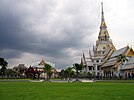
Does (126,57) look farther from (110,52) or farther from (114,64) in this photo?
(110,52)

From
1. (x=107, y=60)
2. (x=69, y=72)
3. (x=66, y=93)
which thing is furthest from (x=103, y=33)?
(x=66, y=93)

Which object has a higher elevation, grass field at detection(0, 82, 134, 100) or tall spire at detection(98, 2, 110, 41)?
tall spire at detection(98, 2, 110, 41)

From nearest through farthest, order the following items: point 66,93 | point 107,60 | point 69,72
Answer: point 66,93 → point 107,60 → point 69,72

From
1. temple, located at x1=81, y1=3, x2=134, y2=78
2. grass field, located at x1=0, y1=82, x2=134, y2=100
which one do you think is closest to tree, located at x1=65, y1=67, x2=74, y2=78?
temple, located at x1=81, y1=3, x2=134, y2=78

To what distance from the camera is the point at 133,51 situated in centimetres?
10581

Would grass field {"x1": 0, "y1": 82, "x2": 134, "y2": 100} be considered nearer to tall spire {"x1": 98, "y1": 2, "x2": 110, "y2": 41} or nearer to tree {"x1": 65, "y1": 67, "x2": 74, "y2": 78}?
tall spire {"x1": 98, "y1": 2, "x2": 110, "y2": 41}

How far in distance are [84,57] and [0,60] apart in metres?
48.5

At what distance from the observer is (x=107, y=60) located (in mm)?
124000

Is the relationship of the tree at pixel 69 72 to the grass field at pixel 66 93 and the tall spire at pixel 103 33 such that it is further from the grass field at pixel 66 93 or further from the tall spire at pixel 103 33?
the grass field at pixel 66 93

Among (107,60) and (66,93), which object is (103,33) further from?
(66,93)

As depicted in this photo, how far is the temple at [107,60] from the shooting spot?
330ft

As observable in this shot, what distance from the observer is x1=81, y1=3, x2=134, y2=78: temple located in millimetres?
100519

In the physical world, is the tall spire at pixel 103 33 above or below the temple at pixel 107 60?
above

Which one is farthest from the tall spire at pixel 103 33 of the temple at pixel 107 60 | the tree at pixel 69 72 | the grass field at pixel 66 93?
the grass field at pixel 66 93
